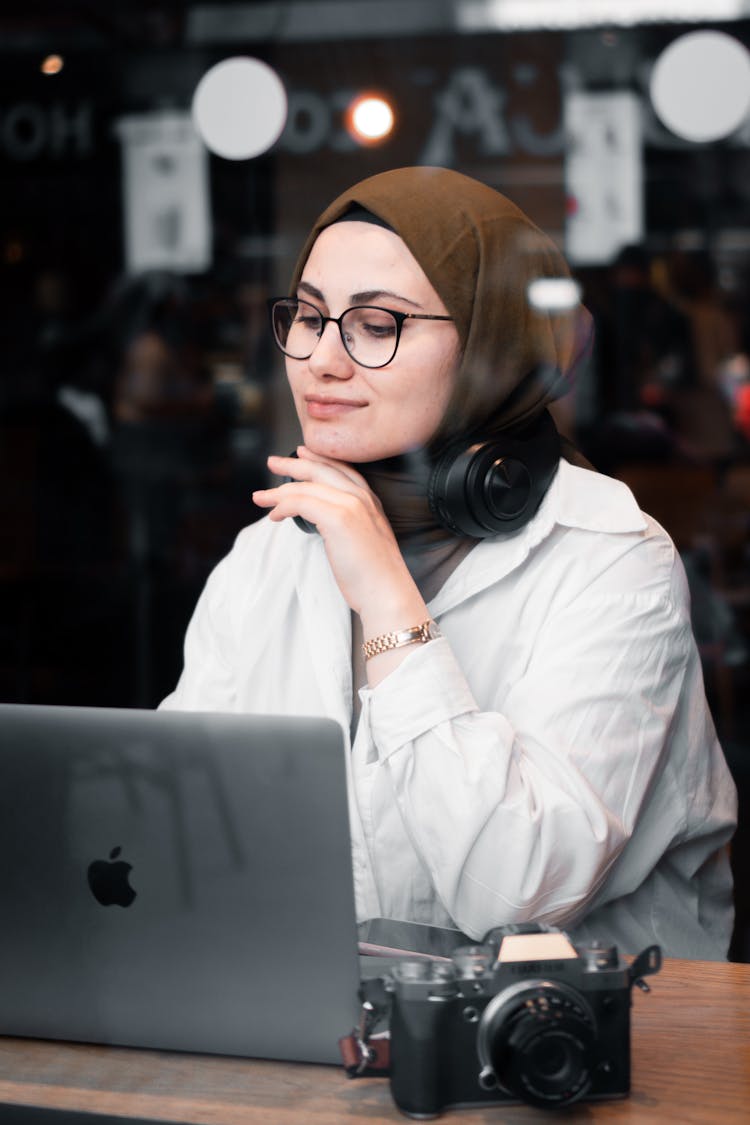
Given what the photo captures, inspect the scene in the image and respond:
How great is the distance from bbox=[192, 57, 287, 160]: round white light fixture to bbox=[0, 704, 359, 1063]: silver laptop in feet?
8.10

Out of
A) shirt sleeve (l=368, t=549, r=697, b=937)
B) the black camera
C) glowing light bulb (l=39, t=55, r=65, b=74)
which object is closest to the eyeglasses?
shirt sleeve (l=368, t=549, r=697, b=937)

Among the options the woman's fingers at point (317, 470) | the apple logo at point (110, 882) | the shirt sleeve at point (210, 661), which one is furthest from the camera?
the shirt sleeve at point (210, 661)

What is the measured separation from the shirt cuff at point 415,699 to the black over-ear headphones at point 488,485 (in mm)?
239

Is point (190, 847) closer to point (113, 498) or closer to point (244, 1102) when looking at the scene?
point (244, 1102)

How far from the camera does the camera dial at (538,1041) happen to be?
0.81 m

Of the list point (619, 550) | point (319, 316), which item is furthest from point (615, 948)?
point (319, 316)

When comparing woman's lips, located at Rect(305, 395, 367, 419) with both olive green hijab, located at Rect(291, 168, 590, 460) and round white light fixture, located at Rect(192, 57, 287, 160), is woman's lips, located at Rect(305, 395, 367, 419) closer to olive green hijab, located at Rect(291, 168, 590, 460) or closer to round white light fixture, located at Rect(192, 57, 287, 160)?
olive green hijab, located at Rect(291, 168, 590, 460)

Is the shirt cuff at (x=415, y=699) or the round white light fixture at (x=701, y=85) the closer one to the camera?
the shirt cuff at (x=415, y=699)

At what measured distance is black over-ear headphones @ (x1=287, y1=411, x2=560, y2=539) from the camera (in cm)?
136

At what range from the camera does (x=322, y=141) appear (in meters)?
2.88

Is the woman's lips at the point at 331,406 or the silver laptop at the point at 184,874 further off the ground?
the woman's lips at the point at 331,406

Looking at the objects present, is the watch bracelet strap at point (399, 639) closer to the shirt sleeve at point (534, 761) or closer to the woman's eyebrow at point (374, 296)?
the shirt sleeve at point (534, 761)

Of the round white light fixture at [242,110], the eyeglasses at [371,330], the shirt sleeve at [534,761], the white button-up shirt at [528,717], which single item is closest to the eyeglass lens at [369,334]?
the eyeglasses at [371,330]

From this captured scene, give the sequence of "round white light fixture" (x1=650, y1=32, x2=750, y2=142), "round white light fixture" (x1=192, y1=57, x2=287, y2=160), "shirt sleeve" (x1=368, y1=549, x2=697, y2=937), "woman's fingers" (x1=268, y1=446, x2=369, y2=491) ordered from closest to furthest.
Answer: "shirt sleeve" (x1=368, y1=549, x2=697, y2=937)
"woman's fingers" (x1=268, y1=446, x2=369, y2=491)
"round white light fixture" (x1=650, y1=32, x2=750, y2=142)
"round white light fixture" (x1=192, y1=57, x2=287, y2=160)
